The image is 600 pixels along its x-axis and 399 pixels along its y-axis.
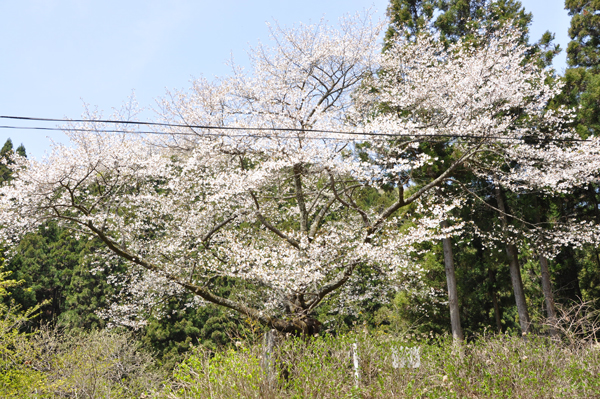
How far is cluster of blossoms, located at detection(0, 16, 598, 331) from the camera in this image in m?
7.48

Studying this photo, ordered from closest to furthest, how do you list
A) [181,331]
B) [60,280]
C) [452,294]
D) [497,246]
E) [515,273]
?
[452,294], [515,273], [497,246], [181,331], [60,280]

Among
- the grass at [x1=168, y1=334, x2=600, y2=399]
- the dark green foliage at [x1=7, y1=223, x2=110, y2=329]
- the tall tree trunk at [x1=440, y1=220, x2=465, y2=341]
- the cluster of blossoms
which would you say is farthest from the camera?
the dark green foliage at [x1=7, y1=223, x2=110, y2=329]

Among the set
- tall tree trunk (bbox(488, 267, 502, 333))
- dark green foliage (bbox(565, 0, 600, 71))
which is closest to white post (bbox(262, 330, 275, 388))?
tall tree trunk (bbox(488, 267, 502, 333))

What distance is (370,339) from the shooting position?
16.2 ft

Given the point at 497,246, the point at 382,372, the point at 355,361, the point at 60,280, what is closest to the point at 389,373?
the point at 382,372

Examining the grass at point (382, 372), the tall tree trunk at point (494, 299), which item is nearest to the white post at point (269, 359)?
the grass at point (382, 372)

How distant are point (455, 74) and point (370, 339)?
7.37 metres

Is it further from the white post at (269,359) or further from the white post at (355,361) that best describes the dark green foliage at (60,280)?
the white post at (355,361)

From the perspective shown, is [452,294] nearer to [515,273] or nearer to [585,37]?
[515,273]

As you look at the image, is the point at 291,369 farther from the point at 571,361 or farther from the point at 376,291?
the point at 376,291

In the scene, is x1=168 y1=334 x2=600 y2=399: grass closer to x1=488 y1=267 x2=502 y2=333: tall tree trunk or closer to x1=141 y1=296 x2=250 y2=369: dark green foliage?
x1=488 y1=267 x2=502 y2=333: tall tree trunk

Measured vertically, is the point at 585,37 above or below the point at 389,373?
above

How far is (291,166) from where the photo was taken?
824 cm

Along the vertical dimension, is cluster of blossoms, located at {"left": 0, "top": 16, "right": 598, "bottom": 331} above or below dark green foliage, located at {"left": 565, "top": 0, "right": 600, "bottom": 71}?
below
